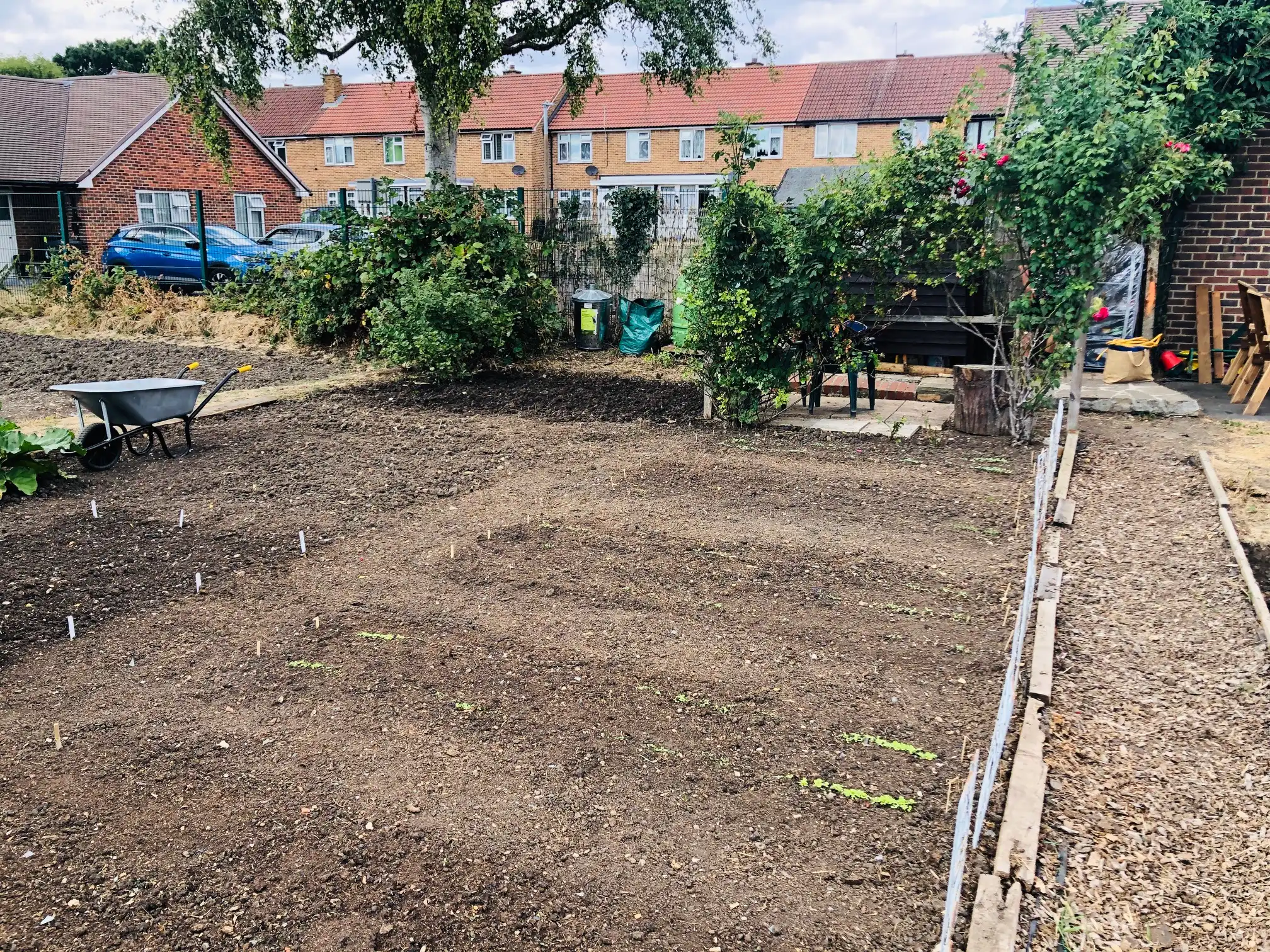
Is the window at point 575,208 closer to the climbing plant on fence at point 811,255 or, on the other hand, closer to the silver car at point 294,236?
the climbing plant on fence at point 811,255

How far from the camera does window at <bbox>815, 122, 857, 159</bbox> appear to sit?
1641 inches

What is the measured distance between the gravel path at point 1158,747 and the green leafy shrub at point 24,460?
21.1ft

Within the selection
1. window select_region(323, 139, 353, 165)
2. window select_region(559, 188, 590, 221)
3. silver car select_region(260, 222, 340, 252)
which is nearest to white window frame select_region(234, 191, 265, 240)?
silver car select_region(260, 222, 340, 252)

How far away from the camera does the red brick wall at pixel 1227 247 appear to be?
1028 cm

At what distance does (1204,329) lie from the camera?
10.5m

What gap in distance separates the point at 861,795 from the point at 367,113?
173 ft

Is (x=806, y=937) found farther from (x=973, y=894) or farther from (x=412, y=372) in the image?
(x=412, y=372)

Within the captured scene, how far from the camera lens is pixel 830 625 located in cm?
452

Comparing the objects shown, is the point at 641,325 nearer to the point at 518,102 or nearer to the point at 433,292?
the point at 433,292

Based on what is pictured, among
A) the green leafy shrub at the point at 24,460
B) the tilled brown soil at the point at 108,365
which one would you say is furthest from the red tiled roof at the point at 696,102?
the green leafy shrub at the point at 24,460

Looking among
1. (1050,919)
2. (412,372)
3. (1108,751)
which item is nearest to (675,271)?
(412,372)

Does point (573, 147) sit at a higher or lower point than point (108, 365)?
higher

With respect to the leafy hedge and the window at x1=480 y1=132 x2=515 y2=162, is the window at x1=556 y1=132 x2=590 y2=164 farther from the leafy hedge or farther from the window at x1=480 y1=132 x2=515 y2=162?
the leafy hedge

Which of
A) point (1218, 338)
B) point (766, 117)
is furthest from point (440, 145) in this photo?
point (766, 117)
